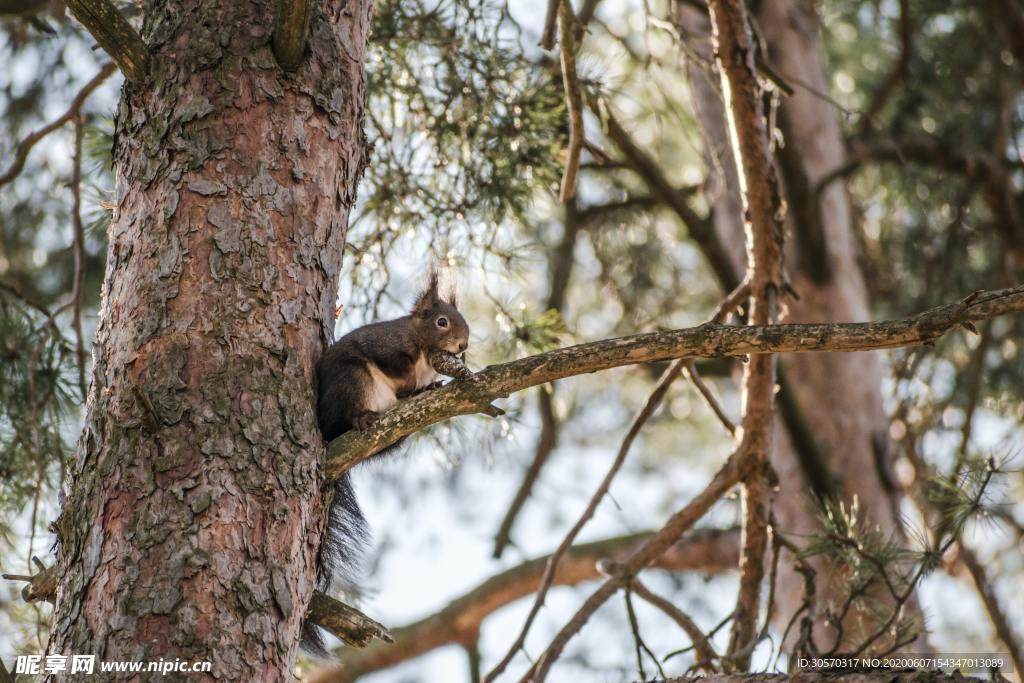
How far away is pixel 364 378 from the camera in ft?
7.13

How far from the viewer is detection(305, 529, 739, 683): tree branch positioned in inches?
168

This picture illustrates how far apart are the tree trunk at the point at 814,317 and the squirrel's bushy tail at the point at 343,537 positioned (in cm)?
189

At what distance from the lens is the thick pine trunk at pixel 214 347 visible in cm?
154

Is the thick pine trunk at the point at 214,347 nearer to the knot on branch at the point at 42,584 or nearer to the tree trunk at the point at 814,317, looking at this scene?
the knot on branch at the point at 42,584

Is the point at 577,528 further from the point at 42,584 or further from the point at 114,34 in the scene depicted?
the point at 114,34

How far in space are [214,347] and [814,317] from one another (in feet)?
9.48

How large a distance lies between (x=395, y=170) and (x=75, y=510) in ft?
5.13

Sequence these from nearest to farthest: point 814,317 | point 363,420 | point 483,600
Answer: point 363,420 < point 814,317 < point 483,600

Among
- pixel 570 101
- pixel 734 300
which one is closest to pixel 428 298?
pixel 570 101

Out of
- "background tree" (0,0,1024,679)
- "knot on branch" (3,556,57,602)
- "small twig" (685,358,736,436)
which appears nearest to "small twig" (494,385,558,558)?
"background tree" (0,0,1024,679)

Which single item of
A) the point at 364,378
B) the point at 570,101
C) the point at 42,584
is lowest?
the point at 42,584

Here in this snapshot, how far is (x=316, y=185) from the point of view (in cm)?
194

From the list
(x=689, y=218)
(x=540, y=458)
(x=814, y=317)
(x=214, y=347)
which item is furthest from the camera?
(x=814, y=317)

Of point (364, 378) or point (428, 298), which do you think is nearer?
point (364, 378)
